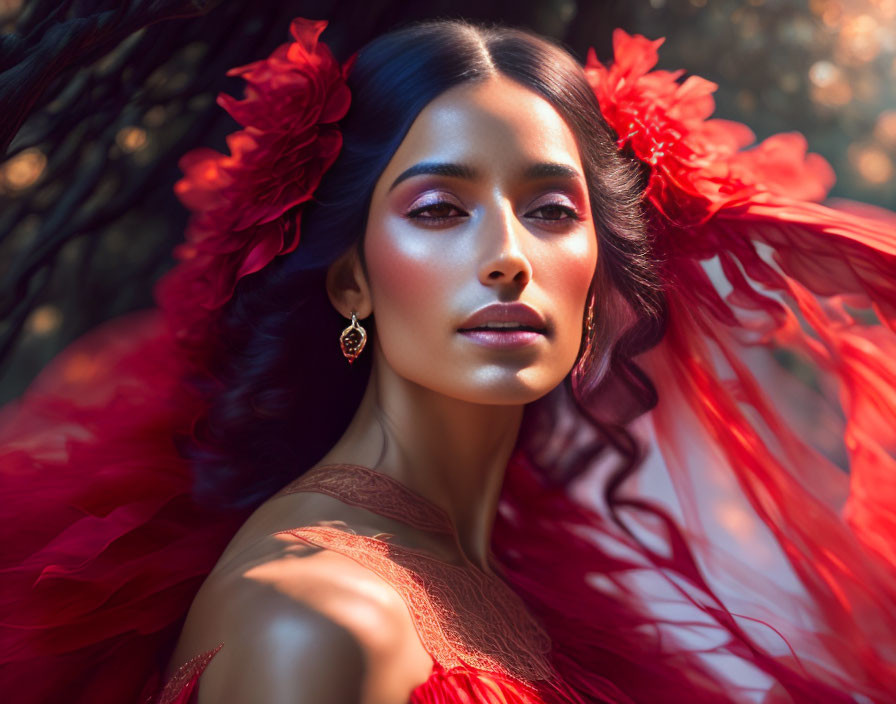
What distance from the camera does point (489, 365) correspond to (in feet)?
5.18

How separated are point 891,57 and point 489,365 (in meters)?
1.79

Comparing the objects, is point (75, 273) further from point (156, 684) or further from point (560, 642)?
point (560, 642)

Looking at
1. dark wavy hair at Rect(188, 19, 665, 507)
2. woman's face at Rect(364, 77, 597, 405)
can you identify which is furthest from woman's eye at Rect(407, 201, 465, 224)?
dark wavy hair at Rect(188, 19, 665, 507)

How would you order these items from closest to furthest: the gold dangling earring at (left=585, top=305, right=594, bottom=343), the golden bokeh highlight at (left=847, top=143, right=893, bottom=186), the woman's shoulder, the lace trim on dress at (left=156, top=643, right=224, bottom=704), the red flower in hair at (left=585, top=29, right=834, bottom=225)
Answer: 1. the woman's shoulder
2. the lace trim on dress at (left=156, top=643, right=224, bottom=704)
3. the gold dangling earring at (left=585, top=305, right=594, bottom=343)
4. the red flower in hair at (left=585, top=29, right=834, bottom=225)
5. the golden bokeh highlight at (left=847, top=143, right=893, bottom=186)

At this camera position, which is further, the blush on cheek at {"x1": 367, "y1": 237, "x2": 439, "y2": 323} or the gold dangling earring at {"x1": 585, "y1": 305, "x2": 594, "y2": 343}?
the gold dangling earring at {"x1": 585, "y1": 305, "x2": 594, "y2": 343}

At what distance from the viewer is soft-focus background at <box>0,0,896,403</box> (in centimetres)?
161

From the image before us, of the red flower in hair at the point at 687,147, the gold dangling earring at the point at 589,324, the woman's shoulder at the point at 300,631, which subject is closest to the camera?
the woman's shoulder at the point at 300,631

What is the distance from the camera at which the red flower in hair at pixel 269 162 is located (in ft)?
5.68

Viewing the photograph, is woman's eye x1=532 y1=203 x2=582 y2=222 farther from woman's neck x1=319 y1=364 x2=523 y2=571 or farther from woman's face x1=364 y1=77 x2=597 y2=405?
woman's neck x1=319 y1=364 x2=523 y2=571

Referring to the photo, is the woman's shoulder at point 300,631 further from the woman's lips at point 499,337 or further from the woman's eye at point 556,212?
the woman's eye at point 556,212

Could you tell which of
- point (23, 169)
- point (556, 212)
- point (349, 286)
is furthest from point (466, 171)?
point (23, 169)

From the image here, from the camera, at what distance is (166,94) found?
6.66ft

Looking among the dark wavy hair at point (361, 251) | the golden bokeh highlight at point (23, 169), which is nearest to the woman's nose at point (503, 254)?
the dark wavy hair at point (361, 251)

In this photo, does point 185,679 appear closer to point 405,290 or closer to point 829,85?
point 405,290
